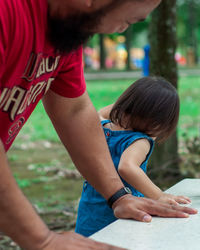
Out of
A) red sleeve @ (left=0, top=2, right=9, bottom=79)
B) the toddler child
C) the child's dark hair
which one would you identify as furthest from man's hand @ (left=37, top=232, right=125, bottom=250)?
the child's dark hair

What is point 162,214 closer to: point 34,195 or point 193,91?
point 34,195

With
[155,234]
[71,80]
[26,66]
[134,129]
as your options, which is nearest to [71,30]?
[26,66]

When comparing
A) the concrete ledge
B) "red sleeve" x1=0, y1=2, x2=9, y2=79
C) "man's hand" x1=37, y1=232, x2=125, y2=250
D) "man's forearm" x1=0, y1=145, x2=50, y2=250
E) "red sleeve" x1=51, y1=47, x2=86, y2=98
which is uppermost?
"red sleeve" x1=0, y1=2, x2=9, y2=79

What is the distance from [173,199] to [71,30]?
91cm

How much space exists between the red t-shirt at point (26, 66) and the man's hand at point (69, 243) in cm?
47

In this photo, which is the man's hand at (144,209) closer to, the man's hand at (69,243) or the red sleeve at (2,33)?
the man's hand at (69,243)

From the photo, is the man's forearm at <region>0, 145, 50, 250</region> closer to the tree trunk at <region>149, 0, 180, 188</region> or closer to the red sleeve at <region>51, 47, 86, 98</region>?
the red sleeve at <region>51, 47, 86, 98</region>

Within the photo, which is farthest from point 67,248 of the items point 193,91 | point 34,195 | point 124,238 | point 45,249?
point 193,91

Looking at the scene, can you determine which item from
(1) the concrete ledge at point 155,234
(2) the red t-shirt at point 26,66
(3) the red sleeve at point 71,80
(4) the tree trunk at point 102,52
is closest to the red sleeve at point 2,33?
(2) the red t-shirt at point 26,66

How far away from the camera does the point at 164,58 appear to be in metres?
4.59

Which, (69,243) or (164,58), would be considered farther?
(164,58)

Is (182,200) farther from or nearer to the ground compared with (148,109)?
nearer to the ground

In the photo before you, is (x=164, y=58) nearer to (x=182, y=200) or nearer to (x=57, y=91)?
(x=182, y=200)

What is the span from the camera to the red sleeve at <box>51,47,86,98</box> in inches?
72.4
